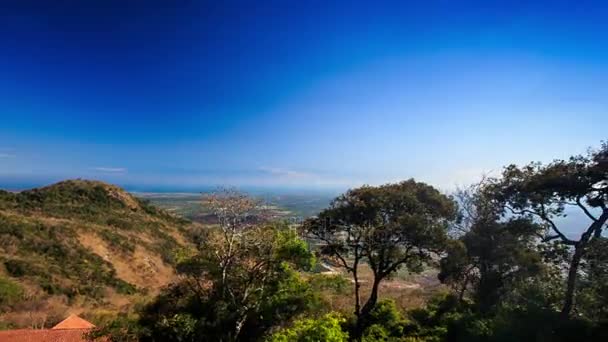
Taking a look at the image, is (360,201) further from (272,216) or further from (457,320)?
(457,320)

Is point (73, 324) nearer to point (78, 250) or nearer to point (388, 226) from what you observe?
point (388, 226)

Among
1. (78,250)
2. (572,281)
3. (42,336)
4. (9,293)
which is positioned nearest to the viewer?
(572,281)

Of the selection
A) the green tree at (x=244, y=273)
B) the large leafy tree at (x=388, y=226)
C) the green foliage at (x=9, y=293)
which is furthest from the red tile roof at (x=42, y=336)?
the large leafy tree at (x=388, y=226)

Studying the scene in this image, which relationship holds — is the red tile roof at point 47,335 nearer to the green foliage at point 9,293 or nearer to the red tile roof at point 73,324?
the red tile roof at point 73,324

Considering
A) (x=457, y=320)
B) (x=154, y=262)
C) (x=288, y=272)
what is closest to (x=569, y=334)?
(x=457, y=320)

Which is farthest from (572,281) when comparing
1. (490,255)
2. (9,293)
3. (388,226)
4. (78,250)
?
(78,250)
